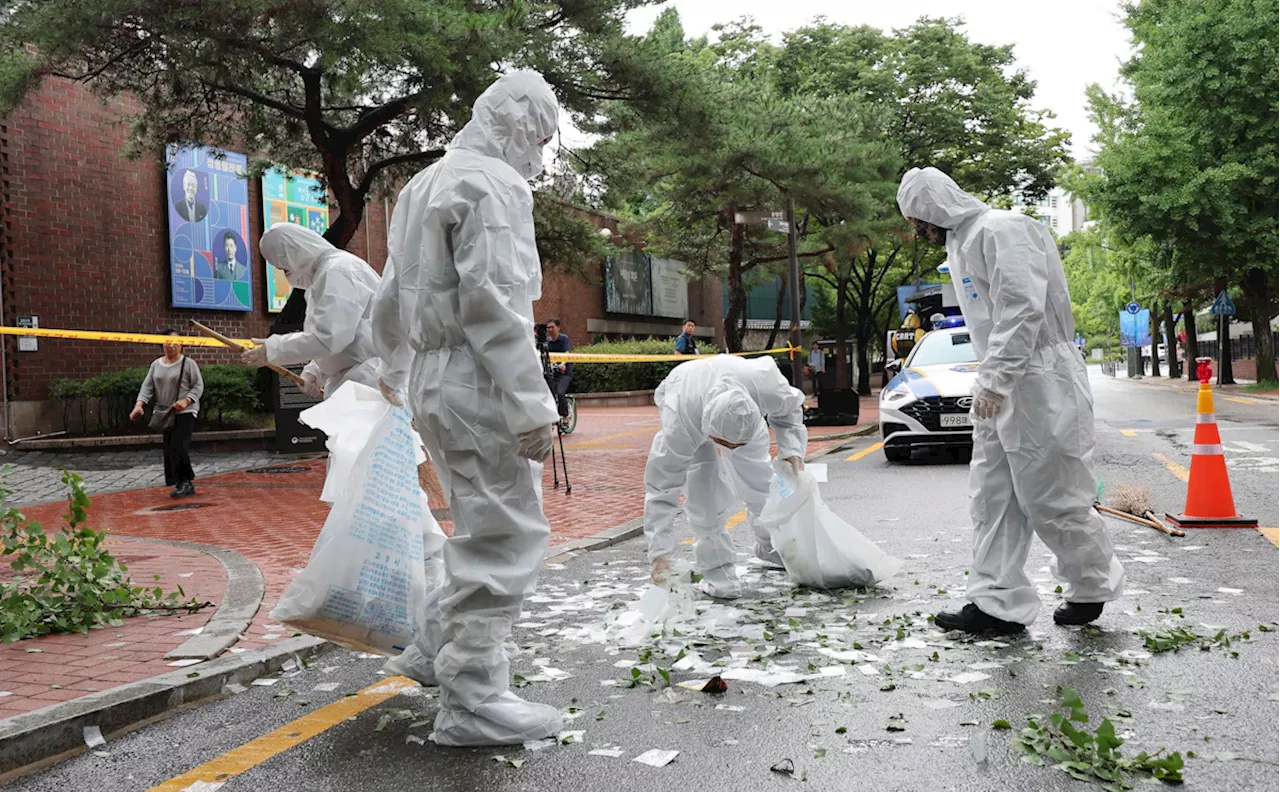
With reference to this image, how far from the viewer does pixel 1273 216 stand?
29.4 metres

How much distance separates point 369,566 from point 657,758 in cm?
122

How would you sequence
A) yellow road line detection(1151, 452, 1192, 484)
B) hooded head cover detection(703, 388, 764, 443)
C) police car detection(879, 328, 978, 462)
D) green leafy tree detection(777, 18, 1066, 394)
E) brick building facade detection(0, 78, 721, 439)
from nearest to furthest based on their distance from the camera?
hooded head cover detection(703, 388, 764, 443)
yellow road line detection(1151, 452, 1192, 484)
police car detection(879, 328, 978, 462)
brick building facade detection(0, 78, 721, 439)
green leafy tree detection(777, 18, 1066, 394)

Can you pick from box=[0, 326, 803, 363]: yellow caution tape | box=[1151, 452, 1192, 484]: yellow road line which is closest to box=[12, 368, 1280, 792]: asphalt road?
box=[1151, 452, 1192, 484]: yellow road line

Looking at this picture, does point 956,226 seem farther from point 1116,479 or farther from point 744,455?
point 1116,479

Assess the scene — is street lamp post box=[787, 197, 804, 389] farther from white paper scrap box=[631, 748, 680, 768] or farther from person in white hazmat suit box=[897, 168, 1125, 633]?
white paper scrap box=[631, 748, 680, 768]

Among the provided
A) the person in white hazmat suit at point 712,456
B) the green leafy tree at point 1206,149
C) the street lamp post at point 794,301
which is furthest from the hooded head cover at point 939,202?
the green leafy tree at point 1206,149

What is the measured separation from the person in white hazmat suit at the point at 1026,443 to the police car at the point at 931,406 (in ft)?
23.3

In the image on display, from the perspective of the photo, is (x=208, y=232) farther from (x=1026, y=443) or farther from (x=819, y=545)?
(x=1026, y=443)

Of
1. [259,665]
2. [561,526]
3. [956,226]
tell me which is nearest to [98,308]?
[561,526]

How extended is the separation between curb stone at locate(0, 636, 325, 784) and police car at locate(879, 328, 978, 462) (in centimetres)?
884

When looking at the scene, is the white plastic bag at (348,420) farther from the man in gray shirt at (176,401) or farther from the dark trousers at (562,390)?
the dark trousers at (562,390)

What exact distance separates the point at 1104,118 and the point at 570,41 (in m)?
25.7

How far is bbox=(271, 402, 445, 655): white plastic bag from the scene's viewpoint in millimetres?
3688

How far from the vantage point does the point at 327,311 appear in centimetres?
518
